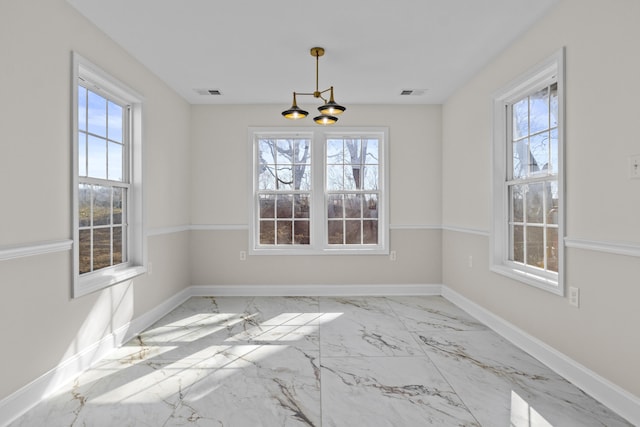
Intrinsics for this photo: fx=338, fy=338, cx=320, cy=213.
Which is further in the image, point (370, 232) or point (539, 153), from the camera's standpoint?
point (370, 232)

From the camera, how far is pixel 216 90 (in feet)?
12.9

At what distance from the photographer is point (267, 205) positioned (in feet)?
15.0

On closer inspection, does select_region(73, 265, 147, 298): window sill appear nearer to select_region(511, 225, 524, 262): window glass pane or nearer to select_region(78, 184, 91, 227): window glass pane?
select_region(78, 184, 91, 227): window glass pane

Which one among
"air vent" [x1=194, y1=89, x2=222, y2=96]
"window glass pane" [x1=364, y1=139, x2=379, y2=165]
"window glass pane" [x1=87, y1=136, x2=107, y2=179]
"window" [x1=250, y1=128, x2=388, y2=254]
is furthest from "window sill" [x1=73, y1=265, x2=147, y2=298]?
"window glass pane" [x1=364, y1=139, x2=379, y2=165]

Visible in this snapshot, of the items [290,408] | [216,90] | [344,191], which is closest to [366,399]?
[290,408]

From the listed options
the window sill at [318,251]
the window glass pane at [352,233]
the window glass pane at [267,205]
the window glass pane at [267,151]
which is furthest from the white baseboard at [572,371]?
the window glass pane at [267,151]

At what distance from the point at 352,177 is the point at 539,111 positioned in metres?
2.30

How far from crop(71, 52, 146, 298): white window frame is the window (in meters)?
1.56

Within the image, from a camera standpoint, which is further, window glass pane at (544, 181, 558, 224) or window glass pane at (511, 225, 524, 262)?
window glass pane at (511, 225, 524, 262)

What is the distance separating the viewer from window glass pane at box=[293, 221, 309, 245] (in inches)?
180

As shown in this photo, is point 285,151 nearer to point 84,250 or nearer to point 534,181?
point 84,250

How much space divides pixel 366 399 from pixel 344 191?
2868 millimetres

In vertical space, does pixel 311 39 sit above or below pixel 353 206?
above

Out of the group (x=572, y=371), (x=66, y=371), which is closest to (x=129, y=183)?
(x=66, y=371)
